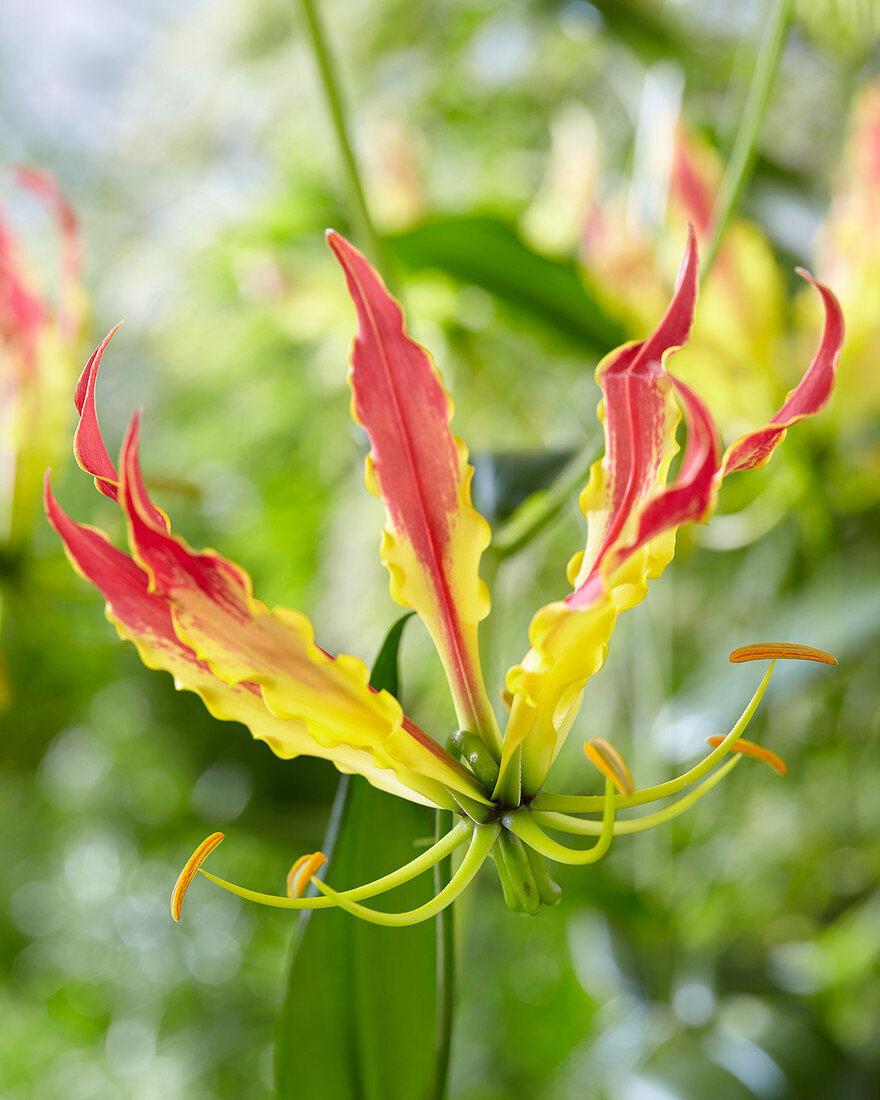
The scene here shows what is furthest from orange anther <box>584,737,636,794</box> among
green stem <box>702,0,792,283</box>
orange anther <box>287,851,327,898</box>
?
green stem <box>702,0,792,283</box>

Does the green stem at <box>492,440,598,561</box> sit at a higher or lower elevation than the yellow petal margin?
lower

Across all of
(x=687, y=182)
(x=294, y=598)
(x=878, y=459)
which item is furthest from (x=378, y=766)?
(x=294, y=598)

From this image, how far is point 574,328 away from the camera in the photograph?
2.11 ft

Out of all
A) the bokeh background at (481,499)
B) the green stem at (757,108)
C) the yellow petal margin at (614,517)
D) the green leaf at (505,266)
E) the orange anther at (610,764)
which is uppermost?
the green stem at (757,108)

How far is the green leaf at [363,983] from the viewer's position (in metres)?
0.36

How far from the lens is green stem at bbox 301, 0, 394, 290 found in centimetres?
43

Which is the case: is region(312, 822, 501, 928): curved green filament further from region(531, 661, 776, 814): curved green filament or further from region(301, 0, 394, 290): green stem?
region(301, 0, 394, 290): green stem

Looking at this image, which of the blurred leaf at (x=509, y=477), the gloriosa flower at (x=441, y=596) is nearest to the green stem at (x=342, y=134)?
the blurred leaf at (x=509, y=477)

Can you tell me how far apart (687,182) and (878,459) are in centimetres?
29

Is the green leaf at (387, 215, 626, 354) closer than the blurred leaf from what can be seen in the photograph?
No

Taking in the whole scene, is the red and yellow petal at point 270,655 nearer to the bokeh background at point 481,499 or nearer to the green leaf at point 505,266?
the bokeh background at point 481,499

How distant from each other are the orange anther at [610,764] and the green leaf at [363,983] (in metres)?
0.09

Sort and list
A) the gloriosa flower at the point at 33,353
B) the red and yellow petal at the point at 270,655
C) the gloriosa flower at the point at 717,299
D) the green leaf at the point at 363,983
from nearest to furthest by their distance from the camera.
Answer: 1. the red and yellow petal at the point at 270,655
2. the green leaf at the point at 363,983
3. the gloriosa flower at the point at 33,353
4. the gloriosa flower at the point at 717,299

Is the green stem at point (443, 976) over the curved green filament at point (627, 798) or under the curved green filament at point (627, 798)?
under
